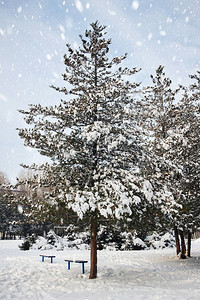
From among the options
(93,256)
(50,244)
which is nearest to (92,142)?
(93,256)

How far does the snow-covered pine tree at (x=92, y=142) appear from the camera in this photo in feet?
26.5

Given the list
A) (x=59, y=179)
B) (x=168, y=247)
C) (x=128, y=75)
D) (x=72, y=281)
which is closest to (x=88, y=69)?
(x=128, y=75)

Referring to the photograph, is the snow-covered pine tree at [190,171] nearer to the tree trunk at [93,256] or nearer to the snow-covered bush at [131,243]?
the tree trunk at [93,256]

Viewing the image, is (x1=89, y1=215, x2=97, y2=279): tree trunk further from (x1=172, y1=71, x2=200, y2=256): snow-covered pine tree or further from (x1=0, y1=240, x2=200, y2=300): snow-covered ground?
(x1=172, y1=71, x2=200, y2=256): snow-covered pine tree

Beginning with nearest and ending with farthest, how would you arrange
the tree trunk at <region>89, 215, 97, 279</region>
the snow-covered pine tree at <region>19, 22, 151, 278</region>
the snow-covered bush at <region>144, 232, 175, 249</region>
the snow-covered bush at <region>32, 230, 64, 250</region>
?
the snow-covered pine tree at <region>19, 22, 151, 278</region>
the tree trunk at <region>89, 215, 97, 279</region>
the snow-covered bush at <region>32, 230, 64, 250</region>
the snow-covered bush at <region>144, 232, 175, 249</region>

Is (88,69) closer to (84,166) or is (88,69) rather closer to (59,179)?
(84,166)

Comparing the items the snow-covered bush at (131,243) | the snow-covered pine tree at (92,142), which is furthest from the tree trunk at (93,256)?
the snow-covered bush at (131,243)

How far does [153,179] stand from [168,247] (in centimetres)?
1916

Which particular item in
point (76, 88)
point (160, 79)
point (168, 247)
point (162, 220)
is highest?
point (160, 79)

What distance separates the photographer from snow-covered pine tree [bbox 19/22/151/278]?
806cm

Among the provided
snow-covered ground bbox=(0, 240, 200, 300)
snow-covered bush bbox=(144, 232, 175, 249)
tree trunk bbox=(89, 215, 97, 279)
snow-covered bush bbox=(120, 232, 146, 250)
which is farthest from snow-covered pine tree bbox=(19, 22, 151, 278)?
snow-covered bush bbox=(144, 232, 175, 249)

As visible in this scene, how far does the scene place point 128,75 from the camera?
36.0 ft

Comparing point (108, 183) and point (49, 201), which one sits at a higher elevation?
point (108, 183)

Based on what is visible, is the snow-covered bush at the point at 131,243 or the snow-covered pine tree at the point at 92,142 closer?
the snow-covered pine tree at the point at 92,142
